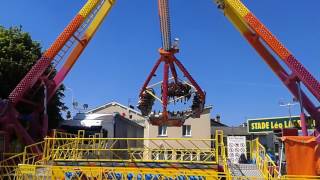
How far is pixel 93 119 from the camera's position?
1411 inches

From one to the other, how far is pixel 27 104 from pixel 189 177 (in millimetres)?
13223

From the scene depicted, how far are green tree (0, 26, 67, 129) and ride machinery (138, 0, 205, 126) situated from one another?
6135mm

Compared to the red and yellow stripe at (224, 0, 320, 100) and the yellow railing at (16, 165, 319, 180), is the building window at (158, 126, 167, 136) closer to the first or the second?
the red and yellow stripe at (224, 0, 320, 100)

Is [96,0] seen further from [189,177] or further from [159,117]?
[189,177]

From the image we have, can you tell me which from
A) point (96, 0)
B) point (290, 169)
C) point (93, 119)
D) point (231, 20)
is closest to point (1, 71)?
point (96, 0)

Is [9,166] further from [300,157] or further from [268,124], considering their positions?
[268,124]

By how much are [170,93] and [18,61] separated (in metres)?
10.2

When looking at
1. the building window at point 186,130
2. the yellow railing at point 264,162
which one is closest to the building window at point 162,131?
the building window at point 186,130

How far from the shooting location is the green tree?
89.9ft

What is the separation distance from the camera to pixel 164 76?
92.7 feet

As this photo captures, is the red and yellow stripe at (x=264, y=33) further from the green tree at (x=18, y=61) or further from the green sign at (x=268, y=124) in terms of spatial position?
the green sign at (x=268, y=124)

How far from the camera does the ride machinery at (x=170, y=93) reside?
92.1 ft

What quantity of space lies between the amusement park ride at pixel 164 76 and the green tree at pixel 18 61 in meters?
1.74

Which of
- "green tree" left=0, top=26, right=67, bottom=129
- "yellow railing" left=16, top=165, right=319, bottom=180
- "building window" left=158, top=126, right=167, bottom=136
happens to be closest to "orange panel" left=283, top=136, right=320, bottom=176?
"yellow railing" left=16, top=165, right=319, bottom=180
